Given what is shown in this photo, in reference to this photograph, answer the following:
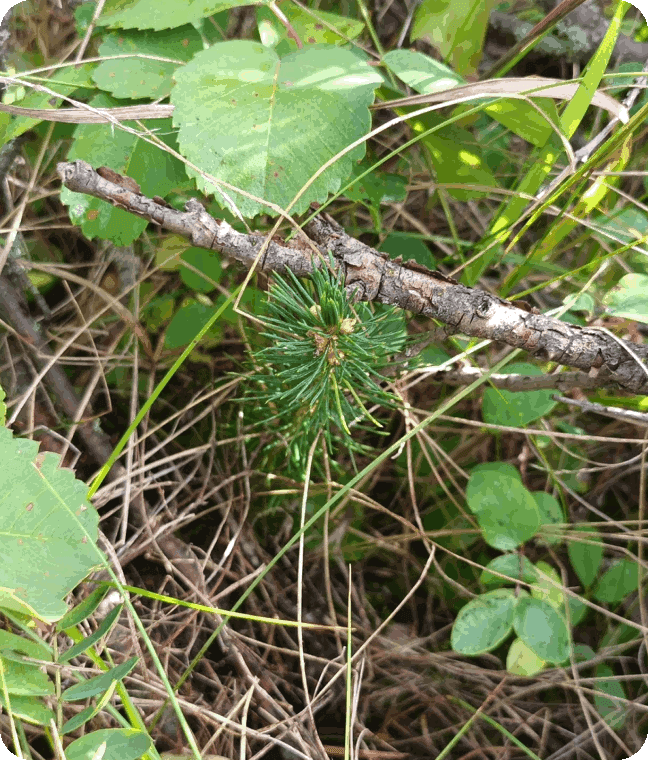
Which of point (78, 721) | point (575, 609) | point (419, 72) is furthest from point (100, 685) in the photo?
point (419, 72)

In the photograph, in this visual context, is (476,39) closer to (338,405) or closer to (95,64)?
(95,64)

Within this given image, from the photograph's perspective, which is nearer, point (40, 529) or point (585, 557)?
point (40, 529)

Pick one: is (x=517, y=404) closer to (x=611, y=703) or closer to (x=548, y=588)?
(x=548, y=588)

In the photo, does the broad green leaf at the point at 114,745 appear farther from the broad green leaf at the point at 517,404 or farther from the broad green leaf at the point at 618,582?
the broad green leaf at the point at 618,582

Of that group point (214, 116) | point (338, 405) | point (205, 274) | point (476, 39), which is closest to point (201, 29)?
point (214, 116)

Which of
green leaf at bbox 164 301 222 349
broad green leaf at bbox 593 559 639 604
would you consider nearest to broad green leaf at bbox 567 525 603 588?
broad green leaf at bbox 593 559 639 604

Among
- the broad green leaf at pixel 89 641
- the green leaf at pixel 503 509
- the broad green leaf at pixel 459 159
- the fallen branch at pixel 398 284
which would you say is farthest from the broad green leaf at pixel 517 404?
the broad green leaf at pixel 89 641
